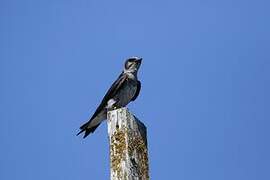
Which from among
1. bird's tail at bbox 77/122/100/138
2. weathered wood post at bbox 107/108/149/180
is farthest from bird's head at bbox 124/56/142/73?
weathered wood post at bbox 107/108/149/180

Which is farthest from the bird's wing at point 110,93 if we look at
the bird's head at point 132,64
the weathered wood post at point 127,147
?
the weathered wood post at point 127,147

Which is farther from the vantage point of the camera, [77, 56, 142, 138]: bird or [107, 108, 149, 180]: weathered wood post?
[77, 56, 142, 138]: bird

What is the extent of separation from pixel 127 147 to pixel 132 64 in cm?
724

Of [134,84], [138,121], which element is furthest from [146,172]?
[134,84]

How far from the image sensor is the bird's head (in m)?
11.0

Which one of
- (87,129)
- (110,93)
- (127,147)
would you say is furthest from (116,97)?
(127,147)

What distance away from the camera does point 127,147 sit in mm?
3889

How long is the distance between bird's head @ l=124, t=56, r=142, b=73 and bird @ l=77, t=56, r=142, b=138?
0.29m

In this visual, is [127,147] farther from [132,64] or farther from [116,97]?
[132,64]

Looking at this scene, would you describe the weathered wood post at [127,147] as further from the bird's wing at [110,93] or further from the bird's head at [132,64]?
the bird's head at [132,64]

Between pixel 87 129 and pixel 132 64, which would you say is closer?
pixel 87 129

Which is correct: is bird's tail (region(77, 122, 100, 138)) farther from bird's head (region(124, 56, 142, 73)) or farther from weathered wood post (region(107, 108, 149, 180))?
weathered wood post (region(107, 108, 149, 180))

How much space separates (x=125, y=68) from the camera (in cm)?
1110

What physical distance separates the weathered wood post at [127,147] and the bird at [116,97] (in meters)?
5.27
